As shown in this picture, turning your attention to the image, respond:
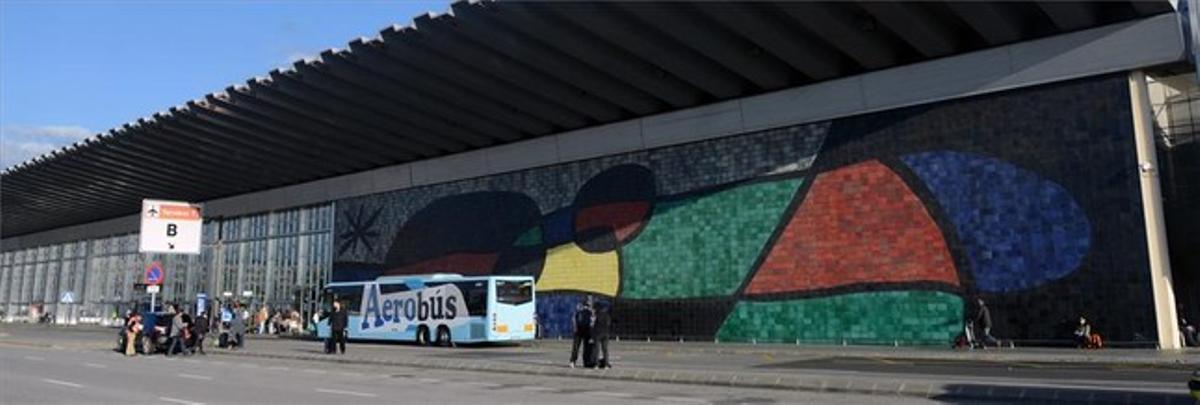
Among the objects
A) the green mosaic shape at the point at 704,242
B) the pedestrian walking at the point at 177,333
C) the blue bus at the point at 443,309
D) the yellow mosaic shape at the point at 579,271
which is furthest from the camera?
the yellow mosaic shape at the point at 579,271

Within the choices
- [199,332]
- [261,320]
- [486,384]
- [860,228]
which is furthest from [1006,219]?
[261,320]

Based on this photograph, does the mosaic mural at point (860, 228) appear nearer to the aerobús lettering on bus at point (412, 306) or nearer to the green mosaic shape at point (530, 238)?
the green mosaic shape at point (530, 238)

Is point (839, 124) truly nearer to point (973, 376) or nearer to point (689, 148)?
point (689, 148)

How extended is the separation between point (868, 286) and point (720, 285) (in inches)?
197

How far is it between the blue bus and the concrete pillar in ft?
58.0

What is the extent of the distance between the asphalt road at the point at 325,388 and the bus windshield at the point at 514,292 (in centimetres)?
898

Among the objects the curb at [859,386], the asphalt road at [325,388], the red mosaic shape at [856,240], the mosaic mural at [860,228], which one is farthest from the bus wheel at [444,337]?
the curb at [859,386]

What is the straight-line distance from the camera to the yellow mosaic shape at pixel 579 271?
107 ft

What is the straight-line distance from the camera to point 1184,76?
23.6 metres

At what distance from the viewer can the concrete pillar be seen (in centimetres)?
2181

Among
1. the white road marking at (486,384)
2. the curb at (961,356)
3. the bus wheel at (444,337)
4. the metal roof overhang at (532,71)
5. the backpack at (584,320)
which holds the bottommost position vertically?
the white road marking at (486,384)

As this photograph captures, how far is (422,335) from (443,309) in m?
1.52

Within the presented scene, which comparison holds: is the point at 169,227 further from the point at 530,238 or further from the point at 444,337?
the point at 530,238

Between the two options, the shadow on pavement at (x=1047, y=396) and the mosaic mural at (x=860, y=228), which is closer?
the shadow on pavement at (x=1047, y=396)
